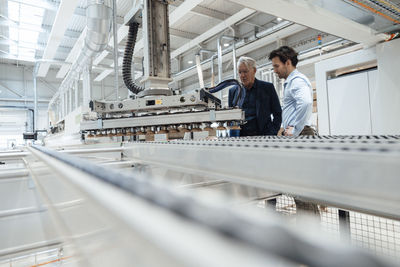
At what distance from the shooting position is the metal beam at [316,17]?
2.02m

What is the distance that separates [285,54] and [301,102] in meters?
0.39

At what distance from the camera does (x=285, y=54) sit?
1812 mm

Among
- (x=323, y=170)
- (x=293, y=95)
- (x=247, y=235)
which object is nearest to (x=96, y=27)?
(x=293, y=95)

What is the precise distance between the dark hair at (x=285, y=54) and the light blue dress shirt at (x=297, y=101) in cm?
11

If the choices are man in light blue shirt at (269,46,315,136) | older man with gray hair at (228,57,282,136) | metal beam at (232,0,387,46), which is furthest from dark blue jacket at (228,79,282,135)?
metal beam at (232,0,387,46)

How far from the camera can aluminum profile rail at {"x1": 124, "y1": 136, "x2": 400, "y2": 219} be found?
13.3 inches

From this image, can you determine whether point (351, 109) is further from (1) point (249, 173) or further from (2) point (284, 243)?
(2) point (284, 243)

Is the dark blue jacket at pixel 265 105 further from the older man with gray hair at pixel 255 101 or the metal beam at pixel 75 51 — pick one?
Result: the metal beam at pixel 75 51

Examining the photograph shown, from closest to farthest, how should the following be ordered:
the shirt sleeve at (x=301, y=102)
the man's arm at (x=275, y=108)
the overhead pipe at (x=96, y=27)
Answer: the shirt sleeve at (x=301, y=102) < the man's arm at (x=275, y=108) < the overhead pipe at (x=96, y=27)

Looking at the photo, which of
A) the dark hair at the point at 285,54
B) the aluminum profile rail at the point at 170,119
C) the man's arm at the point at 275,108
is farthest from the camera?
the man's arm at the point at 275,108

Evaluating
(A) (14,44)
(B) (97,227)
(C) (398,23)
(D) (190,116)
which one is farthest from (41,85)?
(B) (97,227)

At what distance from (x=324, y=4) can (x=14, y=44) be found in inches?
253

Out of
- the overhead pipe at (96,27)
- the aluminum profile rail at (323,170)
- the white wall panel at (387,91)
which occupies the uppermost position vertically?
the overhead pipe at (96,27)

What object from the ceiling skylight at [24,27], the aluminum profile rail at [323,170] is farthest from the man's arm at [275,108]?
the ceiling skylight at [24,27]
